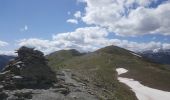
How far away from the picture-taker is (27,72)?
172 feet

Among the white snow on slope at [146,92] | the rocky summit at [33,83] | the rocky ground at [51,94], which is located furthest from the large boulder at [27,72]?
the white snow on slope at [146,92]

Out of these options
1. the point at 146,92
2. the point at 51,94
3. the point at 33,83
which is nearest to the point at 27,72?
the point at 33,83

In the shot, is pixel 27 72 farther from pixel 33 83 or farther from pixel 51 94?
pixel 51 94

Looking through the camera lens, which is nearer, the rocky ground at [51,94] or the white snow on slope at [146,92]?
the rocky ground at [51,94]

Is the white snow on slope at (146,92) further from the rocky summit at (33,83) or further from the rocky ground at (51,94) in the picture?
the rocky ground at (51,94)

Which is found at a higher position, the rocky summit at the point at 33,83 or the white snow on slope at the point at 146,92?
the rocky summit at the point at 33,83

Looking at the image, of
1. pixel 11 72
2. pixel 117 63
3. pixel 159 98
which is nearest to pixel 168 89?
pixel 159 98

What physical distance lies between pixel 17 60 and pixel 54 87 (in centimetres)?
937

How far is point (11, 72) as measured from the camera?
53.3m

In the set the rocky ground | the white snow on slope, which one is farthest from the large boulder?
the white snow on slope

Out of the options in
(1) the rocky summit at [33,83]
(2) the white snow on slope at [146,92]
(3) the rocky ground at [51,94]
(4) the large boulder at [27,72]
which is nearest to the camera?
(3) the rocky ground at [51,94]

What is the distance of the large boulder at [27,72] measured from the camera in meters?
50.7

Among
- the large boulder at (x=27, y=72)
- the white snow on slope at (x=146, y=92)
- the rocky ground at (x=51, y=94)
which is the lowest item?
the white snow on slope at (x=146, y=92)

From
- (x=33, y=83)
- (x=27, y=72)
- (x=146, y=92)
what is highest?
(x=27, y=72)
